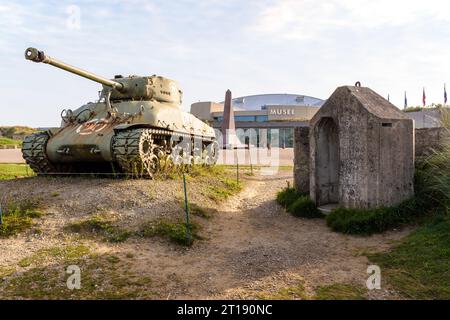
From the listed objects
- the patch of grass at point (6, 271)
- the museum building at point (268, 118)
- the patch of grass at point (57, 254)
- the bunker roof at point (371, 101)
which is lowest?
the patch of grass at point (6, 271)

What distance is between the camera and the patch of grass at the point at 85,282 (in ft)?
15.2

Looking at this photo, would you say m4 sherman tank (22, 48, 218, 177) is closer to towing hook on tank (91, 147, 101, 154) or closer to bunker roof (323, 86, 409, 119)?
towing hook on tank (91, 147, 101, 154)

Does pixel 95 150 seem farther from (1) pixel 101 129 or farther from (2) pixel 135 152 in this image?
(2) pixel 135 152

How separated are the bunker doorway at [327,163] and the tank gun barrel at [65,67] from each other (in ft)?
22.4

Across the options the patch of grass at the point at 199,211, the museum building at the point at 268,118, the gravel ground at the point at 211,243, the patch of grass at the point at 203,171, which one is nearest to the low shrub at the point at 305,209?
the gravel ground at the point at 211,243

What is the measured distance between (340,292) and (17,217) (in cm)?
608

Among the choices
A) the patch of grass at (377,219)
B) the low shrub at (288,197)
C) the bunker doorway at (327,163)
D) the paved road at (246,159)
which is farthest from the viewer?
the paved road at (246,159)

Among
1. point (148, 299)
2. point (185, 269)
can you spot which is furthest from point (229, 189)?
point (148, 299)

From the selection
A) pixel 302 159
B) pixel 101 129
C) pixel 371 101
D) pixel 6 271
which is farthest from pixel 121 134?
pixel 371 101

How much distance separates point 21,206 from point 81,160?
135 inches

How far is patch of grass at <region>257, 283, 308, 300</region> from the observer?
4586 millimetres

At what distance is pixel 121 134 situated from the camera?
10625mm

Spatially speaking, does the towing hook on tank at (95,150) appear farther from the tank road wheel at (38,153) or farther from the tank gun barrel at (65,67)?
the tank gun barrel at (65,67)

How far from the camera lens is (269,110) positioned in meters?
63.0
